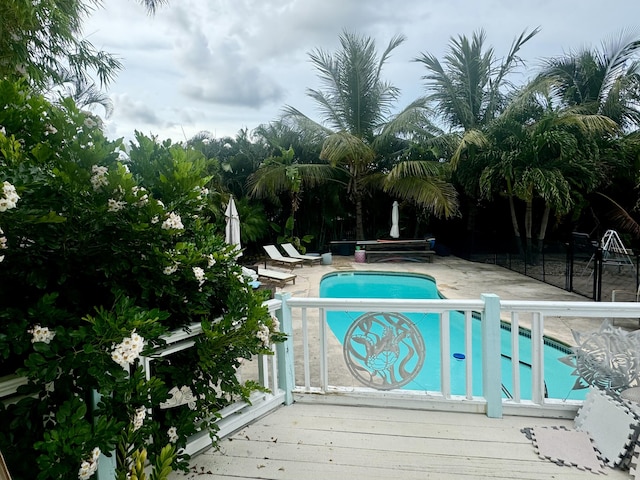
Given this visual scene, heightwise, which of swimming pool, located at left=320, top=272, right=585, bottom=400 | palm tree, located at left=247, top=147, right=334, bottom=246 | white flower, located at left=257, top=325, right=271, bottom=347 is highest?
palm tree, located at left=247, top=147, right=334, bottom=246

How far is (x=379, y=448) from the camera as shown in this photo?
6.79 ft

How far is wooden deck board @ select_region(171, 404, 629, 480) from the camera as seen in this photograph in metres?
1.87

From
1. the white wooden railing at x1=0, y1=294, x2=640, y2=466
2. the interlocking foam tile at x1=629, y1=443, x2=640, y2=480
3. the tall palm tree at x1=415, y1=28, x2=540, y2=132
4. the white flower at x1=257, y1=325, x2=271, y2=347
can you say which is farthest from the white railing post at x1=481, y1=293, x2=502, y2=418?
the tall palm tree at x1=415, y1=28, x2=540, y2=132

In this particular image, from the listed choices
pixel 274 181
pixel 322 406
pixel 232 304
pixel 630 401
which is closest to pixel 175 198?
pixel 232 304

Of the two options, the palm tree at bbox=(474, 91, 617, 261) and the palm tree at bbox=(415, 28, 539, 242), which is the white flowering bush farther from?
the palm tree at bbox=(415, 28, 539, 242)

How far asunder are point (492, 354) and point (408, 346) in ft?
1.68

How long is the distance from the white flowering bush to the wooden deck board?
18.1 inches

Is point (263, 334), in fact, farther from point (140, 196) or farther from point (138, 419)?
point (140, 196)

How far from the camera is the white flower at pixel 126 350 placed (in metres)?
1.23

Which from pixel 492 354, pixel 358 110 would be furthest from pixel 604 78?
pixel 492 354

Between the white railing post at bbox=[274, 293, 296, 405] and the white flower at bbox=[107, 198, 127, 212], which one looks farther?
the white railing post at bbox=[274, 293, 296, 405]

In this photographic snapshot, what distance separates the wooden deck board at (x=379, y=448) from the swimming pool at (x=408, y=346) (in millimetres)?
293

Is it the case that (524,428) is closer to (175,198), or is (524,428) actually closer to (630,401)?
(630,401)

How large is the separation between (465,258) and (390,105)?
218 inches
